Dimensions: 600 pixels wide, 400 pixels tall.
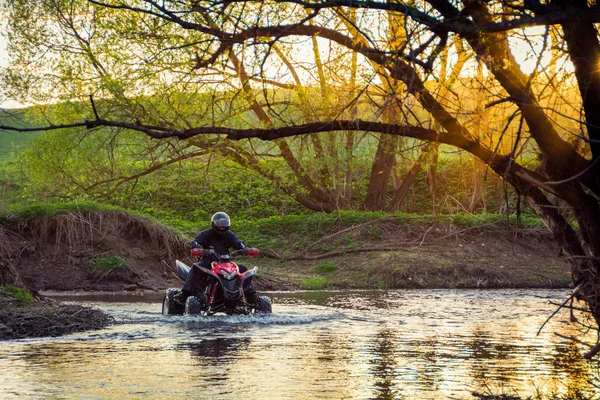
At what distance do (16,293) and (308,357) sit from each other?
241 inches

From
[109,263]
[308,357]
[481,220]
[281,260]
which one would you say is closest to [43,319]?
[308,357]

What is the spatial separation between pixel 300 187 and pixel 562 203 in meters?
24.3

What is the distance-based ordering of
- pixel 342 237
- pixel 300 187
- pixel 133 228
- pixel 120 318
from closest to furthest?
pixel 120 318
pixel 133 228
pixel 342 237
pixel 300 187

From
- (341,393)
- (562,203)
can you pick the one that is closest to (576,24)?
(562,203)

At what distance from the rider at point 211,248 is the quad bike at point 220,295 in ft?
0.27

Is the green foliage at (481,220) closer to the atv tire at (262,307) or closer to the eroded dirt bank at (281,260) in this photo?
the eroded dirt bank at (281,260)

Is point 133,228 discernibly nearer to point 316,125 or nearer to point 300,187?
point 300,187

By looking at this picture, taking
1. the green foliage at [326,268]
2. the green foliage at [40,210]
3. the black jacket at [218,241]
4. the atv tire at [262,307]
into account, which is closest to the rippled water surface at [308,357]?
the atv tire at [262,307]

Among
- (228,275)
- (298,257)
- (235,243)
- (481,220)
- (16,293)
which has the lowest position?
(16,293)

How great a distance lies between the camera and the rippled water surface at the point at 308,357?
9.05 meters

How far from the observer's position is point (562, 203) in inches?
380

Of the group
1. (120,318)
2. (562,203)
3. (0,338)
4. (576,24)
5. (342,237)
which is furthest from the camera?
(342,237)

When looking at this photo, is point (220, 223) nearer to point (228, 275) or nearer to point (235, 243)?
point (235, 243)

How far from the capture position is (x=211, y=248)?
16969 millimetres
